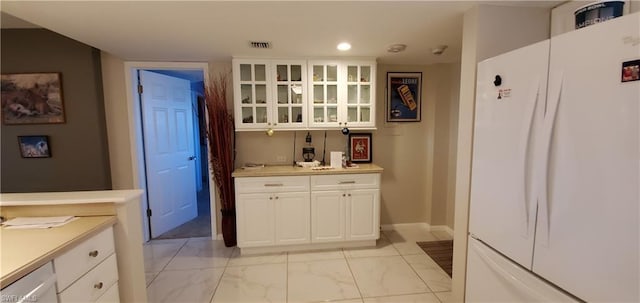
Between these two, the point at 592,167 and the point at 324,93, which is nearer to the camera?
the point at 592,167

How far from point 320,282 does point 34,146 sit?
3043mm

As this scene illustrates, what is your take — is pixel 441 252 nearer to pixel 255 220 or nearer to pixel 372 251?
pixel 372 251

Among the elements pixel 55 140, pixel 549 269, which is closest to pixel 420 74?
pixel 549 269

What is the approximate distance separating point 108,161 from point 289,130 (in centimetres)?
196

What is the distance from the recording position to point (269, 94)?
2896 millimetres

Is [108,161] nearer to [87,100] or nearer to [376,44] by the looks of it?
[87,100]

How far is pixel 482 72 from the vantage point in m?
1.52

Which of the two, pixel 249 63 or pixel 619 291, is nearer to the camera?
pixel 619 291

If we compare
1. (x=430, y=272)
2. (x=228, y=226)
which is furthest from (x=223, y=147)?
(x=430, y=272)

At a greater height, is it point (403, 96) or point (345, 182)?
point (403, 96)

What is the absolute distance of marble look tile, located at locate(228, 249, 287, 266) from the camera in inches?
107

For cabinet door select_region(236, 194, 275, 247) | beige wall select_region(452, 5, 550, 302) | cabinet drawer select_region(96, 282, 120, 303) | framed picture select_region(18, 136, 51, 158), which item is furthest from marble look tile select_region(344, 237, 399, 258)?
framed picture select_region(18, 136, 51, 158)

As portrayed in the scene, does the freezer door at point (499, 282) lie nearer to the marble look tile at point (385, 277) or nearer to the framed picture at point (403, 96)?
the marble look tile at point (385, 277)

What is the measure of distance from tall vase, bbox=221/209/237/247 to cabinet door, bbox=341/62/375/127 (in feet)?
5.40
